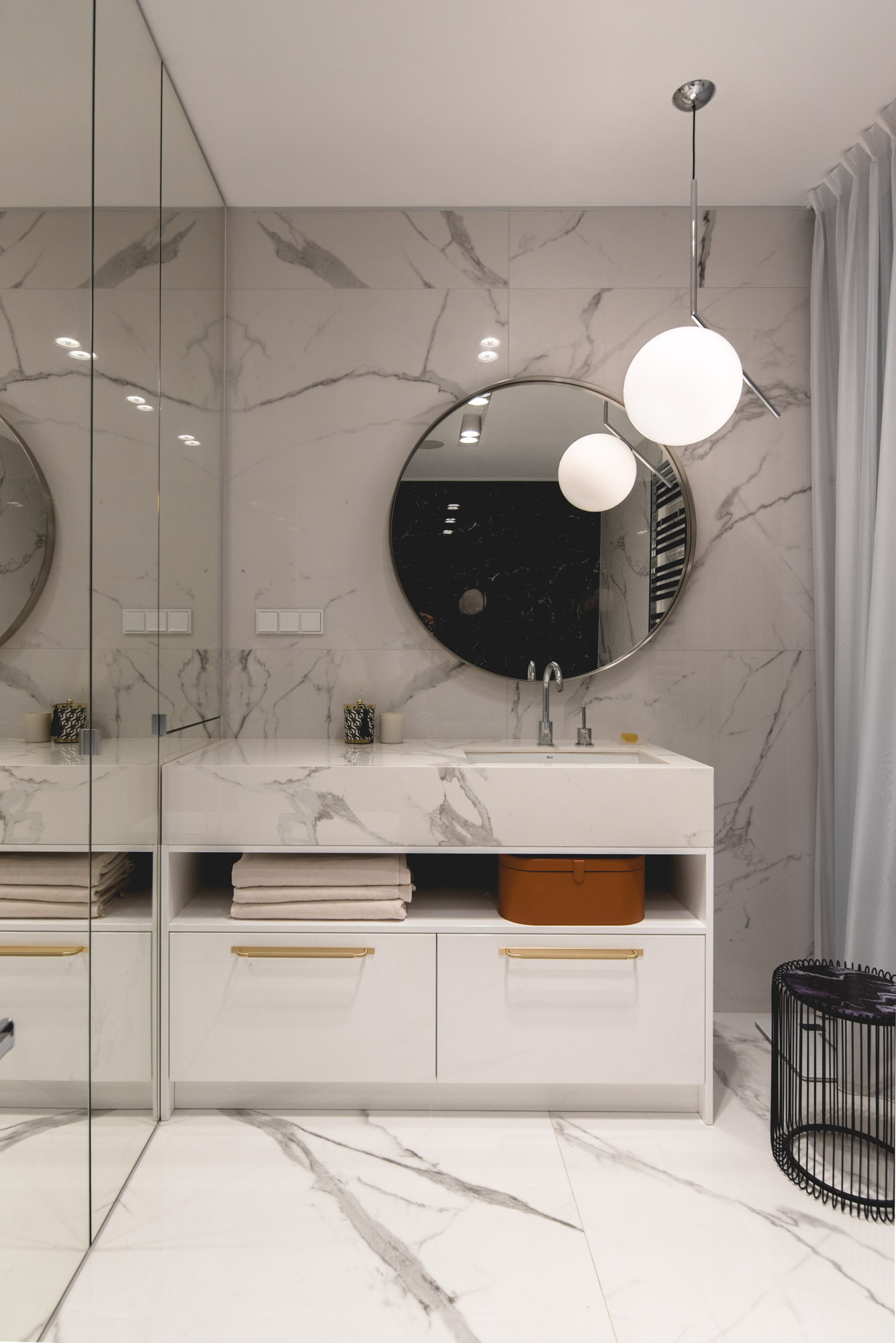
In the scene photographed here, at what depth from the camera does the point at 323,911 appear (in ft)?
5.99

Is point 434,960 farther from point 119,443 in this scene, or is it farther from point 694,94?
point 694,94

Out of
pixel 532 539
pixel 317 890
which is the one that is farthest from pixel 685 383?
pixel 317 890

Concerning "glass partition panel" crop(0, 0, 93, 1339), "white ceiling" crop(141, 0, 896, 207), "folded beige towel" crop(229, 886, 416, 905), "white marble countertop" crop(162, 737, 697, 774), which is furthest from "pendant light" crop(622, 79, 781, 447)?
"folded beige towel" crop(229, 886, 416, 905)

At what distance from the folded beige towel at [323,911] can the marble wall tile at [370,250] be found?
1.74 meters

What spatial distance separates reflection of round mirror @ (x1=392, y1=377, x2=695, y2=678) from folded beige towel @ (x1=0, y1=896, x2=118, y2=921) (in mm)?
1244

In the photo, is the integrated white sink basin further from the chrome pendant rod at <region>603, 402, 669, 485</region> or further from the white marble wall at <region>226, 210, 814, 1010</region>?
the chrome pendant rod at <region>603, 402, 669, 485</region>

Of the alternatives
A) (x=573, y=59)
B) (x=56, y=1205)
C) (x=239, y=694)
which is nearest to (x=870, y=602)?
(x=573, y=59)

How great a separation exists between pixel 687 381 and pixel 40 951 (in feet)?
5.39

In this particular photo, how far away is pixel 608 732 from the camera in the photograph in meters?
2.38

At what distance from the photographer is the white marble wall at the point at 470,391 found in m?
2.35

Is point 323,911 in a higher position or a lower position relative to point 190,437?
lower

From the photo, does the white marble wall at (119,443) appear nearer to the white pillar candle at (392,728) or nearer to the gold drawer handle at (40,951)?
the gold drawer handle at (40,951)

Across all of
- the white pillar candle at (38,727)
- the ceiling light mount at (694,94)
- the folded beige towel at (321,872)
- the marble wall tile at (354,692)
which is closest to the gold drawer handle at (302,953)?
the folded beige towel at (321,872)

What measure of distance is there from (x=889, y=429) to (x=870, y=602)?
16.5 inches
